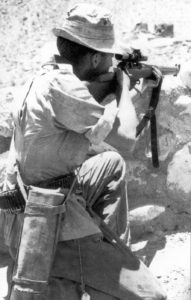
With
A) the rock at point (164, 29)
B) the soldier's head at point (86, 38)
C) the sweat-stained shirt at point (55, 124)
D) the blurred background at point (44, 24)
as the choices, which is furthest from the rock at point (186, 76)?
the rock at point (164, 29)

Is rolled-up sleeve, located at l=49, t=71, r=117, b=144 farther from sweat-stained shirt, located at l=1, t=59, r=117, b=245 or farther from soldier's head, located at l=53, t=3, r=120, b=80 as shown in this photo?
soldier's head, located at l=53, t=3, r=120, b=80

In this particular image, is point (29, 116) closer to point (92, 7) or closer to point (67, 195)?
point (67, 195)

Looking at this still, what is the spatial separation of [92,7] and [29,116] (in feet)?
2.36

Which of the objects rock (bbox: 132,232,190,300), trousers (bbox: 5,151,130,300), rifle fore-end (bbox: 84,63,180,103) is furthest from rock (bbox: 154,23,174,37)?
trousers (bbox: 5,151,130,300)

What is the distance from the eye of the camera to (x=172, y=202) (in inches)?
182

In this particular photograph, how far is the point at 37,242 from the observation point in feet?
11.4

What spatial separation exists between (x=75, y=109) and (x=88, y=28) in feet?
1.68

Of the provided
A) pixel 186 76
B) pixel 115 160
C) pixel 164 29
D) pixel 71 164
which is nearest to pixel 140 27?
pixel 164 29

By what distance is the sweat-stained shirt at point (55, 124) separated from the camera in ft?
11.0

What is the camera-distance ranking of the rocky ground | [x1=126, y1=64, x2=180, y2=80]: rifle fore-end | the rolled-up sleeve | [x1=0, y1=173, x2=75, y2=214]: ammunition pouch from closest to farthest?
the rolled-up sleeve, [x1=0, y1=173, x2=75, y2=214]: ammunition pouch, [x1=126, y1=64, x2=180, y2=80]: rifle fore-end, the rocky ground

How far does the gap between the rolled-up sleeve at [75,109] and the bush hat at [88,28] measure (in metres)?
0.25

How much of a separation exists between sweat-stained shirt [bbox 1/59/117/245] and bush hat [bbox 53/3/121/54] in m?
0.19

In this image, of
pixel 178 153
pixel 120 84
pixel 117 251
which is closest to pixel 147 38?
pixel 178 153

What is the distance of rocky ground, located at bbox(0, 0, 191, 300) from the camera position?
4.38 m
